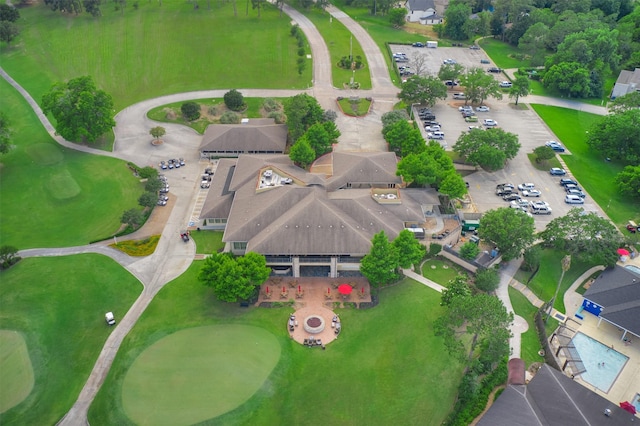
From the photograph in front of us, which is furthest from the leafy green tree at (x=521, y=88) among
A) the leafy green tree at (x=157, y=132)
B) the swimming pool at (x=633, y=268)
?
the leafy green tree at (x=157, y=132)

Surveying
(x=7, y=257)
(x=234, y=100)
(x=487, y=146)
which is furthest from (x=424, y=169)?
(x=7, y=257)

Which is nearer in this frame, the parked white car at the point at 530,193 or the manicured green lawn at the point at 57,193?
the manicured green lawn at the point at 57,193

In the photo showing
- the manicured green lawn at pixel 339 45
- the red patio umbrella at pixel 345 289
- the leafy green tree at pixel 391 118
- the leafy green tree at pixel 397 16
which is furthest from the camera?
the leafy green tree at pixel 397 16

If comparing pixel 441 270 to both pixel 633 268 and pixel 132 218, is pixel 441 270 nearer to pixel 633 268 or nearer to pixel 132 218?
pixel 633 268

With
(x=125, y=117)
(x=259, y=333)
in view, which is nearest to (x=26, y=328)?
(x=259, y=333)

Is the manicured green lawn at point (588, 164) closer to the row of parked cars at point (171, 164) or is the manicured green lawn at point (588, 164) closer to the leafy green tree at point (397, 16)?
the leafy green tree at point (397, 16)

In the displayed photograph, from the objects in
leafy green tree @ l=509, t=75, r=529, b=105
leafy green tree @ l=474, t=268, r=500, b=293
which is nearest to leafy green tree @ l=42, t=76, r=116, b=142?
leafy green tree @ l=474, t=268, r=500, b=293

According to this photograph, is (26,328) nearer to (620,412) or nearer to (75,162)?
(75,162)
